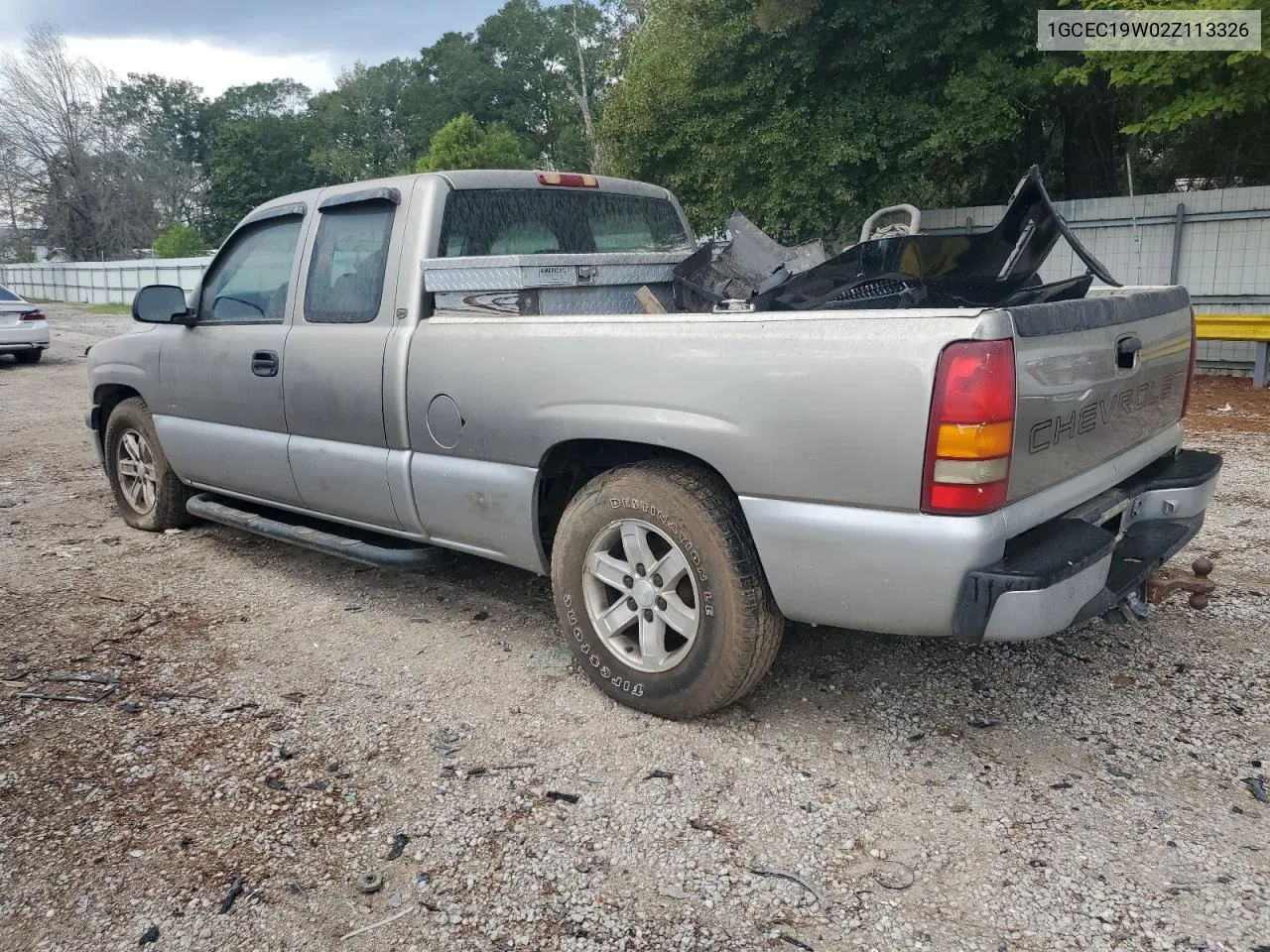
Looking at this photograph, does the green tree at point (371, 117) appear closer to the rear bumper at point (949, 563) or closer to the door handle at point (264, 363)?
the door handle at point (264, 363)

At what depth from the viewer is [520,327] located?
346 cm

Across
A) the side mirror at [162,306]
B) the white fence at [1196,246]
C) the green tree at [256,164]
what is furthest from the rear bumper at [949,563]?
the green tree at [256,164]

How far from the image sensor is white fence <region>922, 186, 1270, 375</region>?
36.4 ft

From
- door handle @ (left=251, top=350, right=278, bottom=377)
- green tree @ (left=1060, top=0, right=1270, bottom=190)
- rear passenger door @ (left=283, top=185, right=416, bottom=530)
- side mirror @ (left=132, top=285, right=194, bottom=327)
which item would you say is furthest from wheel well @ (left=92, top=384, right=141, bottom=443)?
green tree @ (left=1060, top=0, right=1270, bottom=190)

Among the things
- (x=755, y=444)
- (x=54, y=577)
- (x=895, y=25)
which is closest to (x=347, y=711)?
(x=755, y=444)

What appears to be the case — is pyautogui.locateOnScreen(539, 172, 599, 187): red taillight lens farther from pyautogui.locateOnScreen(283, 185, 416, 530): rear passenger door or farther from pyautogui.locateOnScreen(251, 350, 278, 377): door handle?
pyautogui.locateOnScreen(251, 350, 278, 377): door handle

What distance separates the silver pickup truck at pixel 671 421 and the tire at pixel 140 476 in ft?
2.13

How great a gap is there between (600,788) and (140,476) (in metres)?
4.13

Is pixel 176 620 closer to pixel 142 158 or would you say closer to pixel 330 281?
pixel 330 281

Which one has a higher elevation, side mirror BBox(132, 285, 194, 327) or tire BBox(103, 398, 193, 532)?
side mirror BBox(132, 285, 194, 327)

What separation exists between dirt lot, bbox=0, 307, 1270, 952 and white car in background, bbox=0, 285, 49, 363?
13655 millimetres

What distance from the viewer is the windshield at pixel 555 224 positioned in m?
4.05

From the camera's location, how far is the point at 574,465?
3578 millimetres

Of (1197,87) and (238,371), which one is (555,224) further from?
(1197,87)
